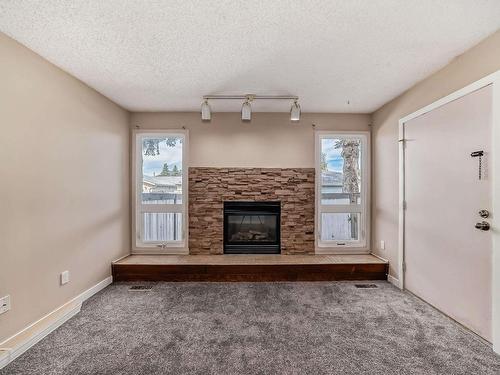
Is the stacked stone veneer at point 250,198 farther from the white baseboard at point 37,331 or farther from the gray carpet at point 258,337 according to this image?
the white baseboard at point 37,331

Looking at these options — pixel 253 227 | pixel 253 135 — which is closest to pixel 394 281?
pixel 253 227

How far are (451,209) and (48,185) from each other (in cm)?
374

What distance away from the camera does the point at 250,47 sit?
2.07 m

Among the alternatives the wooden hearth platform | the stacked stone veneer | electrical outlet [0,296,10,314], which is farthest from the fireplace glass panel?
electrical outlet [0,296,10,314]

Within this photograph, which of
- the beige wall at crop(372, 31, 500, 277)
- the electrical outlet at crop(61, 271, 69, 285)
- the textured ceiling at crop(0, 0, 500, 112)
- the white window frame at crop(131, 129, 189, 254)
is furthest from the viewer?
the white window frame at crop(131, 129, 189, 254)

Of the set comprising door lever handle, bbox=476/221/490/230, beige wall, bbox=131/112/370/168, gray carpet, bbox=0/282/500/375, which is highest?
beige wall, bbox=131/112/370/168

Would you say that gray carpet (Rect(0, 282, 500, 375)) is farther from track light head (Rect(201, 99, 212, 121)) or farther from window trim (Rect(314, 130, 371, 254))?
track light head (Rect(201, 99, 212, 121))

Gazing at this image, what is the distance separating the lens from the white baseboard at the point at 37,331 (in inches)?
69.8

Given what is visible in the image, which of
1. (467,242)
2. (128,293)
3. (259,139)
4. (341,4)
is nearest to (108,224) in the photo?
(128,293)

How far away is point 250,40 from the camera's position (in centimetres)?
197

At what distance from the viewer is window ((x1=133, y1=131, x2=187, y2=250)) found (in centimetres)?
384

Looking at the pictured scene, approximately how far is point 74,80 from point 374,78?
3224 mm

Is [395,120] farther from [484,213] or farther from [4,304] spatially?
[4,304]

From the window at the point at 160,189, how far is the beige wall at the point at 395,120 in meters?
2.94
